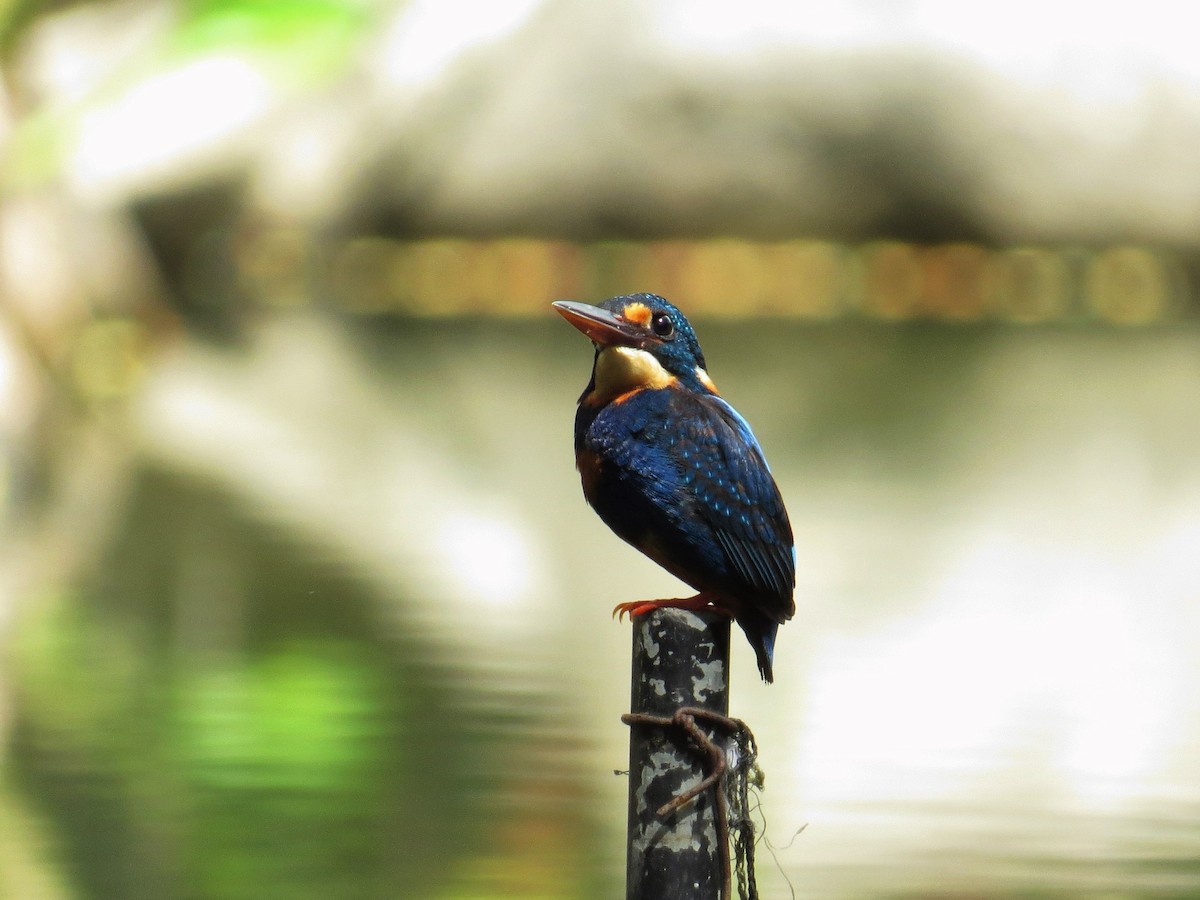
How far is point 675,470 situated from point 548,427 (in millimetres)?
5823

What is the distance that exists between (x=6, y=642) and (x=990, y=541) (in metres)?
2.85

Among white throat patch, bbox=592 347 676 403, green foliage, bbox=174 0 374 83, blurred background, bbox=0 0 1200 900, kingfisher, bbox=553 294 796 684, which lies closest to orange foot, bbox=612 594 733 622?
kingfisher, bbox=553 294 796 684

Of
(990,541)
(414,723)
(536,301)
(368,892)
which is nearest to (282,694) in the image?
(414,723)

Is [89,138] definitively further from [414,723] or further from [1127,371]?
[414,723]

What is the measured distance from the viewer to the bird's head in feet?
7.51

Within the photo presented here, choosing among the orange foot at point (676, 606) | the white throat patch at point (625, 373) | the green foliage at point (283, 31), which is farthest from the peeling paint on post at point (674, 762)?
the green foliage at point (283, 31)

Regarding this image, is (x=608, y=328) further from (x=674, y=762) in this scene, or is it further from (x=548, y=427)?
(x=548, y=427)

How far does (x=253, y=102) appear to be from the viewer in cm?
1371

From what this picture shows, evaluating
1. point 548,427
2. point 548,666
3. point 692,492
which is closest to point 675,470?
point 692,492

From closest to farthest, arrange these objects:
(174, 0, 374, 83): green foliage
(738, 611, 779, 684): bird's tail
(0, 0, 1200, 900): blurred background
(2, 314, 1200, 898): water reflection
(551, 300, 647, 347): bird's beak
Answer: (551, 300, 647, 347): bird's beak
(738, 611, 779, 684): bird's tail
(2, 314, 1200, 898): water reflection
(0, 0, 1200, 900): blurred background
(174, 0, 374, 83): green foliage

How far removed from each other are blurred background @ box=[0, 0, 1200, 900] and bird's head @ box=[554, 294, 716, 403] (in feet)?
2.68

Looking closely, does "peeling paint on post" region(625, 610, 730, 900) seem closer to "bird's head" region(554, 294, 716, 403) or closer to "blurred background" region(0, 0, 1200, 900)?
"bird's head" region(554, 294, 716, 403)

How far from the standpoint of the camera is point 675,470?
7.45 ft

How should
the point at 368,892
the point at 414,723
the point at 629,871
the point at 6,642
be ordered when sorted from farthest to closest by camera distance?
the point at 6,642 < the point at 414,723 < the point at 368,892 < the point at 629,871
